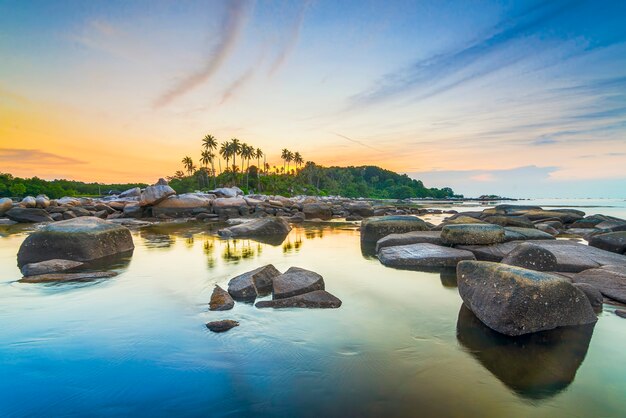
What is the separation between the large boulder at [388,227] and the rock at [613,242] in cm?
545

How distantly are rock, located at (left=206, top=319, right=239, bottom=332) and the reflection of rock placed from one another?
319 centimetres

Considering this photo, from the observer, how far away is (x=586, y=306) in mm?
4809

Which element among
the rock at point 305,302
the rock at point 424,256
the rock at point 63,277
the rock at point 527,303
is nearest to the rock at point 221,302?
the rock at point 305,302

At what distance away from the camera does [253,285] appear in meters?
6.27

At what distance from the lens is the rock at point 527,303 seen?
14.4ft

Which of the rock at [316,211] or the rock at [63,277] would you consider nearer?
the rock at [63,277]

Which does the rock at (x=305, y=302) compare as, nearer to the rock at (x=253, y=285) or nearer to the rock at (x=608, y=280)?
the rock at (x=253, y=285)

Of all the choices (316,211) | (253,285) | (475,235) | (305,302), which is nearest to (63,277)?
(253,285)

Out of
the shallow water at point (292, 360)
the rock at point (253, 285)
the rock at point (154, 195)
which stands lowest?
the shallow water at point (292, 360)

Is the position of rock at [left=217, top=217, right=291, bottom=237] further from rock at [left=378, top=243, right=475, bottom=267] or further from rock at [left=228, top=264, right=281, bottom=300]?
rock at [left=228, top=264, right=281, bottom=300]

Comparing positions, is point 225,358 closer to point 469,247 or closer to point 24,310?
point 24,310

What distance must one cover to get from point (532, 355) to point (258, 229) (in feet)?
44.7

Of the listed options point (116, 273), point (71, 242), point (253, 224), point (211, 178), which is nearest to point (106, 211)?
point (253, 224)

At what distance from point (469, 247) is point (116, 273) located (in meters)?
9.79
